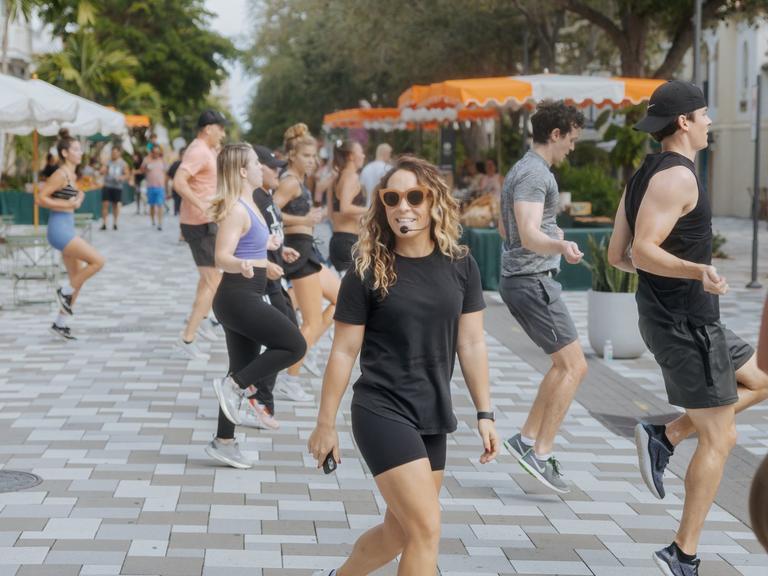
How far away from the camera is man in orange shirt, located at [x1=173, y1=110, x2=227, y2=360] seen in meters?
10.7

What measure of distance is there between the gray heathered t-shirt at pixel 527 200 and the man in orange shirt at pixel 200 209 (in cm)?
438

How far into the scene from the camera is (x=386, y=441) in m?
4.05

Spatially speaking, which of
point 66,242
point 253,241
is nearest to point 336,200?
point 66,242

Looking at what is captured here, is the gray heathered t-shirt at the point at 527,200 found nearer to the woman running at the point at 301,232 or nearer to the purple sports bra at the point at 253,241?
the purple sports bra at the point at 253,241

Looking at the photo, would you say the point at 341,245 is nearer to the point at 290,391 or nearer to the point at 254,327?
the point at 290,391

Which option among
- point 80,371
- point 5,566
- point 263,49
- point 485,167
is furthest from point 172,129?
point 5,566

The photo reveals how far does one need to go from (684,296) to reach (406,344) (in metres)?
1.42

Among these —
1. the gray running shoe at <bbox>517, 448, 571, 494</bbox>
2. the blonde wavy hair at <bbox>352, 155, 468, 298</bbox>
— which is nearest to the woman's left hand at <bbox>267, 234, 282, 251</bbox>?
the gray running shoe at <bbox>517, 448, 571, 494</bbox>

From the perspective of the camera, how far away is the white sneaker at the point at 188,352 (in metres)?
10.7

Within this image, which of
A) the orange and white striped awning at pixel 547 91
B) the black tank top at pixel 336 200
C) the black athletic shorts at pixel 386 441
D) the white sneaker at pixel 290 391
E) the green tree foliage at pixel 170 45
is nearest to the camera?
the black athletic shorts at pixel 386 441

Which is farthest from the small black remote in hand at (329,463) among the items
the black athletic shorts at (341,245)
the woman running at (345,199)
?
the black athletic shorts at (341,245)

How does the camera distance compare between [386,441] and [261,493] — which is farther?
[261,493]

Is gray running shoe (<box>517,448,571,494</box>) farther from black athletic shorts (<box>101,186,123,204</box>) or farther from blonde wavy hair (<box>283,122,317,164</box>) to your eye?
black athletic shorts (<box>101,186,123,204</box>)

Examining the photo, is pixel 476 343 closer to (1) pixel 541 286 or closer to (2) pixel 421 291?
(2) pixel 421 291
